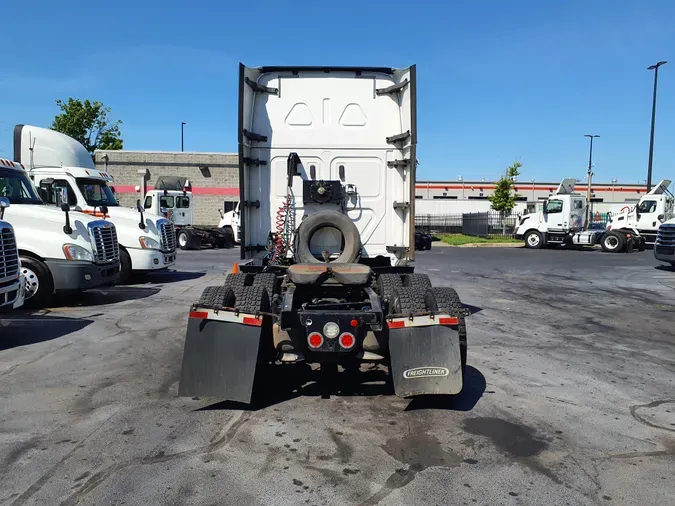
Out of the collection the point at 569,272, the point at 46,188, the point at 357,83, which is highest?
the point at 357,83

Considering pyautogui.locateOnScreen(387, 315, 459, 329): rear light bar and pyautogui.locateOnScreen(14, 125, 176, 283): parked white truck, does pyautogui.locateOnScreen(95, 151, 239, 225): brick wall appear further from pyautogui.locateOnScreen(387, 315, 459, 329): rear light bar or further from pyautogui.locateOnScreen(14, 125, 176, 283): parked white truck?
pyautogui.locateOnScreen(387, 315, 459, 329): rear light bar

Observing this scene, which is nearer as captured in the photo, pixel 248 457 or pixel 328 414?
pixel 248 457

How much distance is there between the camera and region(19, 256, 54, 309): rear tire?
9.90 metres

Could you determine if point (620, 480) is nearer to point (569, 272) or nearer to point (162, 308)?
point (162, 308)

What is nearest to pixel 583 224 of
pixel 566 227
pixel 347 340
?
pixel 566 227

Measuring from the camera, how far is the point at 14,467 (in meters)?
3.79

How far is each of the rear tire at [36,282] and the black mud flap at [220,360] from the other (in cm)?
650

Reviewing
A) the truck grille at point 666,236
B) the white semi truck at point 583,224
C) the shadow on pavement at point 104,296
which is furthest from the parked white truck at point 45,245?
the white semi truck at point 583,224

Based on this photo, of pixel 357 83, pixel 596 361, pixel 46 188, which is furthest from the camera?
pixel 46 188

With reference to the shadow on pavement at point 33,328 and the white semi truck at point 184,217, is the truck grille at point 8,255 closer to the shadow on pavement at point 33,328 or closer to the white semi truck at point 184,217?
the shadow on pavement at point 33,328

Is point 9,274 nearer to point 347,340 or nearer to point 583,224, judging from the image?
point 347,340

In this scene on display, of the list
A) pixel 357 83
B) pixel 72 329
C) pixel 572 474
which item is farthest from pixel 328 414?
pixel 72 329

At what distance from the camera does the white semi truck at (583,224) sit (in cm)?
2786

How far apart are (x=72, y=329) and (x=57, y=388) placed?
9.76 feet
